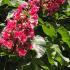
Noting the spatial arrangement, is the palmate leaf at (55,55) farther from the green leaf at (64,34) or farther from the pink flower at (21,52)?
the pink flower at (21,52)

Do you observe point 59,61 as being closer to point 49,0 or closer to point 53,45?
point 53,45

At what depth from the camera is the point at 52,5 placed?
3248 millimetres

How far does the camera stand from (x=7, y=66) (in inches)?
117

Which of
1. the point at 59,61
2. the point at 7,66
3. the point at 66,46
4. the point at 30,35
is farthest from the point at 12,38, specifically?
the point at 66,46

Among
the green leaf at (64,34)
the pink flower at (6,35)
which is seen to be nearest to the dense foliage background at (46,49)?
the green leaf at (64,34)

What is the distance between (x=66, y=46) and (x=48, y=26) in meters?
0.40

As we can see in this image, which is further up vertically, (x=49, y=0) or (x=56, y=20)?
(x=49, y=0)

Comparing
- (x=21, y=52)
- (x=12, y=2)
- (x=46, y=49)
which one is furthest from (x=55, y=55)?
(x=12, y=2)

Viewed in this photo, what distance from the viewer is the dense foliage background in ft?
9.53

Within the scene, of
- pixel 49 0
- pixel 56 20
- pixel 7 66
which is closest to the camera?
pixel 7 66

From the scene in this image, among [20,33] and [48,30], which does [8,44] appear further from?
[48,30]

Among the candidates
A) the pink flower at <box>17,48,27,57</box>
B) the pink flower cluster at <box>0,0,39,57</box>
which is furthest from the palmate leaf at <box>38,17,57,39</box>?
the pink flower at <box>17,48,27,57</box>

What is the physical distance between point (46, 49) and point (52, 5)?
480 mm

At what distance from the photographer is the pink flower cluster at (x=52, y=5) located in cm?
322
